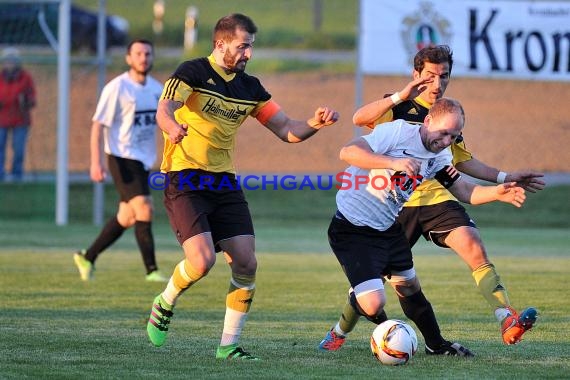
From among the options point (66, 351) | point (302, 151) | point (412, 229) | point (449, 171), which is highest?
point (449, 171)

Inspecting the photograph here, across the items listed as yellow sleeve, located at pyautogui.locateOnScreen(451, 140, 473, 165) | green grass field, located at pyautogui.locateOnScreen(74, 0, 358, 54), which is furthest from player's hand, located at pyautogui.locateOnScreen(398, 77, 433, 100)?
green grass field, located at pyautogui.locateOnScreen(74, 0, 358, 54)

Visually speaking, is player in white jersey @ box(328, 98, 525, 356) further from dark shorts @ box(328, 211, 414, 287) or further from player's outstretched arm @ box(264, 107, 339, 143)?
player's outstretched arm @ box(264, 107, 339, 143)

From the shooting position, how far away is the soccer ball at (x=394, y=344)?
641 centimetres

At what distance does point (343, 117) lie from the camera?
25.6m

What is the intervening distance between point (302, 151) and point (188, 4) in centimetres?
1465

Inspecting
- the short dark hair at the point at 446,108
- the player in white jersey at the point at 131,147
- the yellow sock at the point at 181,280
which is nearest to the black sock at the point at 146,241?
the player in white jersey at the point at 131,147

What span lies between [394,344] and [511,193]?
3.53 ft

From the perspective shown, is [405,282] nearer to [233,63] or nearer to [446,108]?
[446,108]

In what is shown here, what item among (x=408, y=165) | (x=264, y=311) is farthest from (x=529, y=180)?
(x=264, y=311)

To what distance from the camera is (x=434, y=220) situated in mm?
7402

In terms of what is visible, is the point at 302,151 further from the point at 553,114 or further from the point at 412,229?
the point at 412,229

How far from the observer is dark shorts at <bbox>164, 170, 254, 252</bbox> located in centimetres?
675

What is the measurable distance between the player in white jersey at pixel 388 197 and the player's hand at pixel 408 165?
6.7 inches

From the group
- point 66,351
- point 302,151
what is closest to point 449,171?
point 66,351
